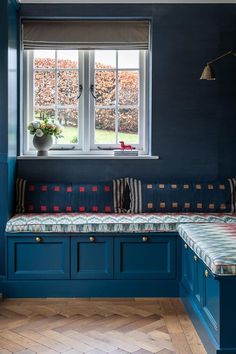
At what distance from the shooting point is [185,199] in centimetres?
477

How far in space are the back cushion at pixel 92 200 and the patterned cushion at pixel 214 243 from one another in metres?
0.84

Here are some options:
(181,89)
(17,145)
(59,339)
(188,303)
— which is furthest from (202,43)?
(59,339)

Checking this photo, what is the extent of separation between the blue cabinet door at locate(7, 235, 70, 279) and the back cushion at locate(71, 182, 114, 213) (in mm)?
556

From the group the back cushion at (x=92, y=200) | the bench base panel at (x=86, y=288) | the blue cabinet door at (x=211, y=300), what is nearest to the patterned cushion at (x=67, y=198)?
the back cushion at (x=92, y=200)

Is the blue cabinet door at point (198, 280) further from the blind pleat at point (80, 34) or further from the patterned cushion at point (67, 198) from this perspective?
the blind pleat at point (80, 34)

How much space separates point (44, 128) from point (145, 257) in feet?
5.29

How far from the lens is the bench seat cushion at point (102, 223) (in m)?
4.25

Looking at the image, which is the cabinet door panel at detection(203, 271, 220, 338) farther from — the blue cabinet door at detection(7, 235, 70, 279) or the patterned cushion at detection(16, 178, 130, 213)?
the patterned cushion at detection(16, 178, 130, 213)

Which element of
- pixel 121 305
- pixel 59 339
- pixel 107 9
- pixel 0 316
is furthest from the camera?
pixel 107 9

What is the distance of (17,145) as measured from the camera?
4.91 metres

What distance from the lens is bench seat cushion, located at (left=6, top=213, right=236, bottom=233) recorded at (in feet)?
14.0

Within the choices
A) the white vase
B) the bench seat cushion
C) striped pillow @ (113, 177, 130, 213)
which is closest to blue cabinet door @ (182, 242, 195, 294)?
the bench seat cushion

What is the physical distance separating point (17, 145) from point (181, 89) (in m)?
1.67

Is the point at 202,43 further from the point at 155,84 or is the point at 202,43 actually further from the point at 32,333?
the point at 32,333
